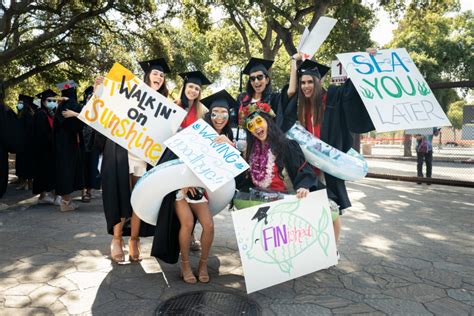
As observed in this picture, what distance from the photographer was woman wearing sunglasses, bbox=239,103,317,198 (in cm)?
358

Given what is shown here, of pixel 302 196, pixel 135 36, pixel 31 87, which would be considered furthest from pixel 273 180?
pixel 31 87

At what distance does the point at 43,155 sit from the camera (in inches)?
288

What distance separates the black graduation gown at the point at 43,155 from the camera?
715 centimetres

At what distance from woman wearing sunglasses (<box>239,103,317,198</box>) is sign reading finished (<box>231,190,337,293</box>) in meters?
0.26

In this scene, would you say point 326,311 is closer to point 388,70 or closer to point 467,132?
point 388,70

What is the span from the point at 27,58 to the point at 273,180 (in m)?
17.1

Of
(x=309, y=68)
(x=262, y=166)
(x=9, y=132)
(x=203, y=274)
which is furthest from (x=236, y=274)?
(x=9, y=132)

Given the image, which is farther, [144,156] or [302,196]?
[144,156]

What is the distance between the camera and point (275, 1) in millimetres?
13133

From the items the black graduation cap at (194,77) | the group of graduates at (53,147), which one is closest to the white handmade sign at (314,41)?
the black graduation cap at (194,77)

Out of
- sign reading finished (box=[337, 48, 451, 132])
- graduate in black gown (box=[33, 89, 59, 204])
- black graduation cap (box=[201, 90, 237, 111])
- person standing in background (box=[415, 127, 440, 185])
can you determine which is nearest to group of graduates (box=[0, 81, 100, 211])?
graduate in black gown (box=[33, 89, 59, 204])

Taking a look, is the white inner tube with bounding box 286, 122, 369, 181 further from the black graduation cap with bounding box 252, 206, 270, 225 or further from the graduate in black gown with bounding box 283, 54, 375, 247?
the black graduation cap with bounding box 252, 206, 270, 225

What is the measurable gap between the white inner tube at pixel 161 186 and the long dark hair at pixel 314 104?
103 cm

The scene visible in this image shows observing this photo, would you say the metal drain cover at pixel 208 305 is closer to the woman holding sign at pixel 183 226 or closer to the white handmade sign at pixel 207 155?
the woman holding sign at pixel 183 226
